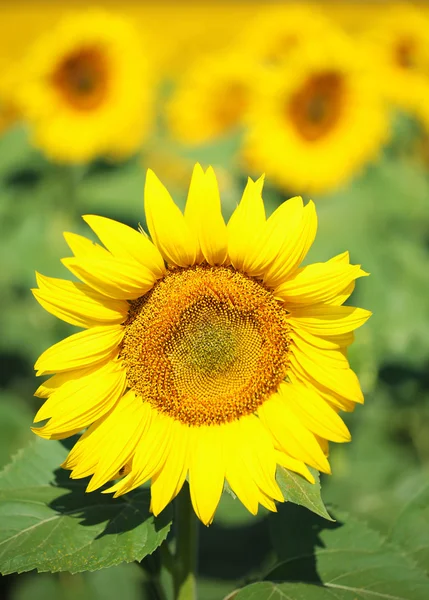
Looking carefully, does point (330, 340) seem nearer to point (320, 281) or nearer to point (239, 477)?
point (320, 281)

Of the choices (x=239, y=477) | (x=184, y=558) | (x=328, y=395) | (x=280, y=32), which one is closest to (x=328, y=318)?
(x=328, y=395)

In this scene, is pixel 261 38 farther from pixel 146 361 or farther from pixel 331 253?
pixel 146 361

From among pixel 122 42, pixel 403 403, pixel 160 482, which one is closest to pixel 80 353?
pixel 160 482

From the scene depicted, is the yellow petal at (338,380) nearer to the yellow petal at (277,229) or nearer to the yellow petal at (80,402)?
the yellow petal at (277,229)

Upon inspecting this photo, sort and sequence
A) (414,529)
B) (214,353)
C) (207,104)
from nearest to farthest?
(214,353), (414,529), (207,104)

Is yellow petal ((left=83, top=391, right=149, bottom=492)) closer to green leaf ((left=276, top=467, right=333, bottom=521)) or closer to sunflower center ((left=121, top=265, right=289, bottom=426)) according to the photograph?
sunflower center ((left=121, top=265, right=289, bottom=426))
